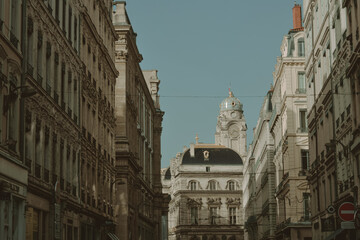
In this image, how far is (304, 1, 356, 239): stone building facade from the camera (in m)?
37.2

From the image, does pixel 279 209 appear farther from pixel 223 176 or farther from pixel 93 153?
pixel 223 176

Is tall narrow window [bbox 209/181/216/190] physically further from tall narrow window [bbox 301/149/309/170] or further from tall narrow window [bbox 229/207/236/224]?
tall narrow window [bbox 301/149/309/170]

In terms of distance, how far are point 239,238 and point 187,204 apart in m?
12.6

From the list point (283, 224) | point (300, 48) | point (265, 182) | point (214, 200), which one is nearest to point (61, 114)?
point (300, 48)

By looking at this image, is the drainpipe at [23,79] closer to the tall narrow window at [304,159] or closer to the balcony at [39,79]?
the balcony at [39,79]

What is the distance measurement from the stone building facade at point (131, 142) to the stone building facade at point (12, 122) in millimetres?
30743

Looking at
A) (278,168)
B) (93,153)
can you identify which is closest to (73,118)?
(93,153)

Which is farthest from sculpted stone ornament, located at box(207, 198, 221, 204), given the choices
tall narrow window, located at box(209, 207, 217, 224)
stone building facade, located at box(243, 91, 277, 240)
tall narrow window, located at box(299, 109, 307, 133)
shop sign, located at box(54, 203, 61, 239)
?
shop sign, located at box(54, 203, 61, 239)

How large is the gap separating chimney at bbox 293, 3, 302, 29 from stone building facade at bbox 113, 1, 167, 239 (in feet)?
49.5

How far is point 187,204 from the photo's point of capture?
15900 centimetres

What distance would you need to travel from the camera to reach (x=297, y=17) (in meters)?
74.4

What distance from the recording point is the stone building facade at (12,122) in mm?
24484

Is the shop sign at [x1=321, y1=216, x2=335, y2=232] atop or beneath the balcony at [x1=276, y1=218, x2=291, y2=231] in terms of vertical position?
beneath

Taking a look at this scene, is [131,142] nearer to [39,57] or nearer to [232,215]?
[39,57]
